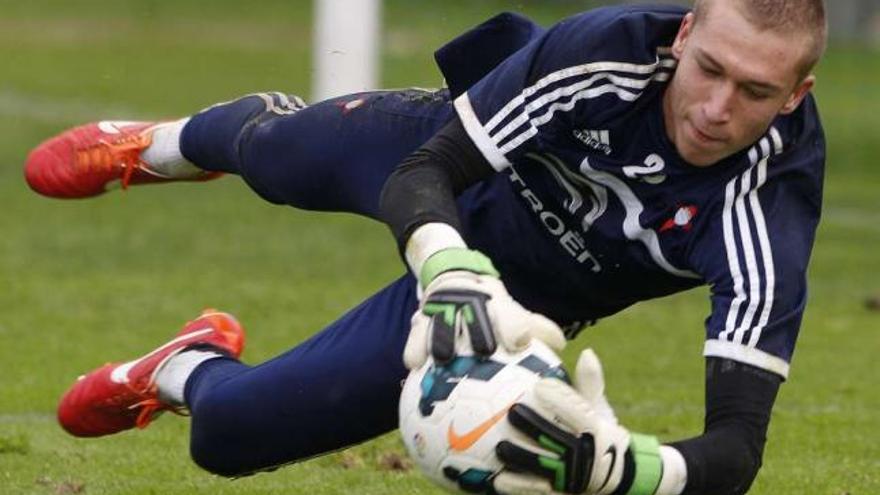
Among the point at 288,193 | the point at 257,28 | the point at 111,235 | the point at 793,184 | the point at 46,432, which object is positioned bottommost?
the point at 257,28

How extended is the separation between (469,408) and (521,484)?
18 cm

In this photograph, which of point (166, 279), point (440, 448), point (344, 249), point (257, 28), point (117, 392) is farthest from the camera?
A: point (257, 28)

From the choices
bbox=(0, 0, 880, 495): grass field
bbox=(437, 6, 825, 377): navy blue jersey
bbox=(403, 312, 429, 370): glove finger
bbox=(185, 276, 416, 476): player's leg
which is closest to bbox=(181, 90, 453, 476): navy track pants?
bbox=(185, 276, 416, 476): player's leg

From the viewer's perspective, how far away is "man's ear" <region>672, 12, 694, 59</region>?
4.74m

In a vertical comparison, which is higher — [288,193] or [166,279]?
[288,193]

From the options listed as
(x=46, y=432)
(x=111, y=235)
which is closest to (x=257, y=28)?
(x=111, y=235)

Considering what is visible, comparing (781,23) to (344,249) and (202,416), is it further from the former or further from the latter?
(344,249)

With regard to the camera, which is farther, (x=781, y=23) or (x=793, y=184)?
(x=793, y=184)

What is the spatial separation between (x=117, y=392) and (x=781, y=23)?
2.49 meters

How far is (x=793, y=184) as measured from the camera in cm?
488

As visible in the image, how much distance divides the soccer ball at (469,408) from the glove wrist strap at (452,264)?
205mm

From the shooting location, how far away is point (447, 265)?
4387mm

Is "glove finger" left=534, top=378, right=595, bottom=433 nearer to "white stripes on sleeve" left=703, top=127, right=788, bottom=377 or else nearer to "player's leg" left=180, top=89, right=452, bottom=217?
"white stripes on sleeve" left=703, top=127, right=788, bottom=377

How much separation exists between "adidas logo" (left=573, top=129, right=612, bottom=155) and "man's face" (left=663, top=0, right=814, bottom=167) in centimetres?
21
